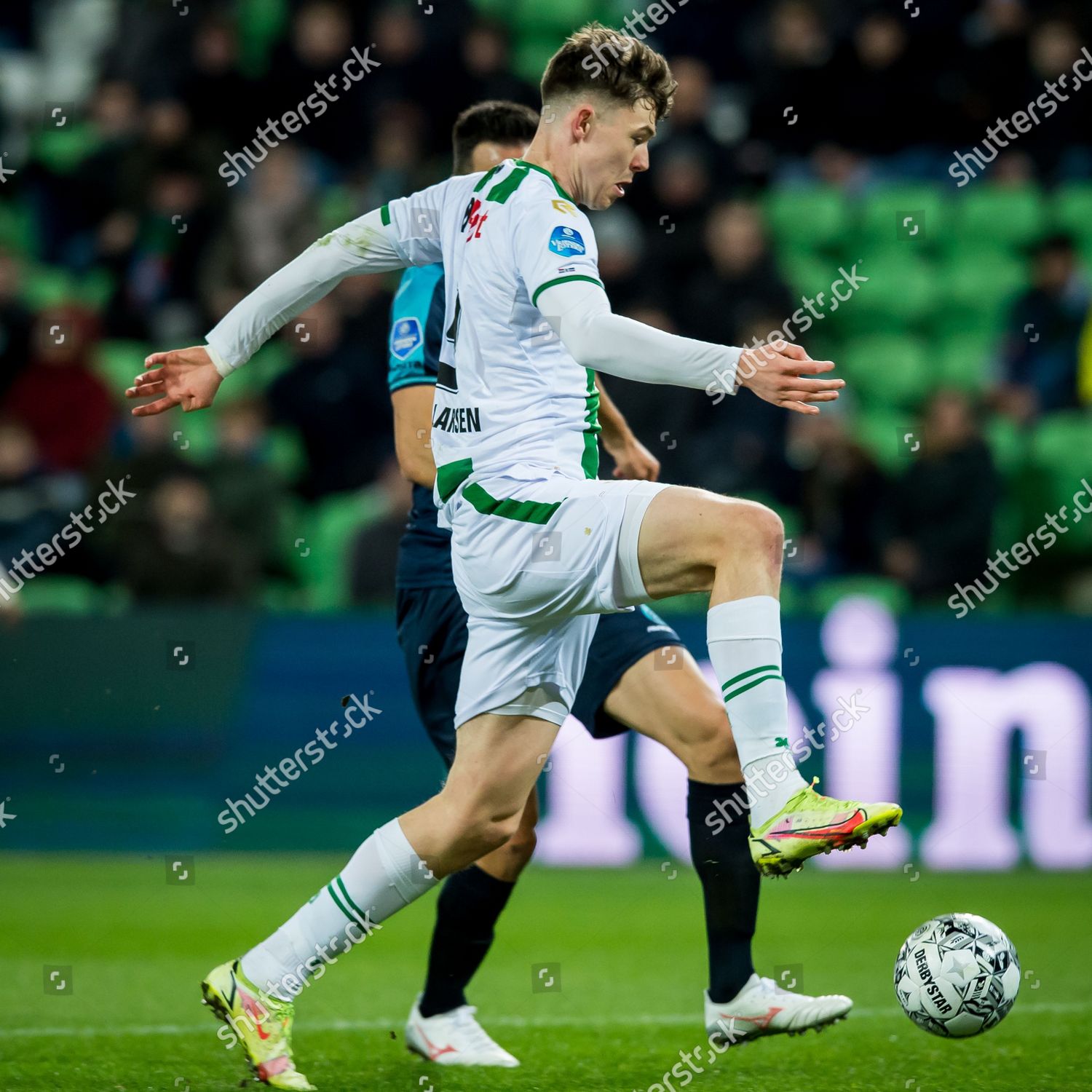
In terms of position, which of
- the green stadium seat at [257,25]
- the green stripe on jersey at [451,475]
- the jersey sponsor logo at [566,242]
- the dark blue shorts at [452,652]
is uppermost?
the green stadium seat at [257,25]

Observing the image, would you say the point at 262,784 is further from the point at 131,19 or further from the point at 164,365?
the point at 131,19

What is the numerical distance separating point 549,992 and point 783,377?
3069mm

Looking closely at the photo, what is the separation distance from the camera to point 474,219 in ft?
13.3

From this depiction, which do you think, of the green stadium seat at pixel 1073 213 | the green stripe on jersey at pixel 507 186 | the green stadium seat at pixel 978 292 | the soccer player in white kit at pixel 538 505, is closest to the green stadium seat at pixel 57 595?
the soccer player in white kit at pixel 538 505

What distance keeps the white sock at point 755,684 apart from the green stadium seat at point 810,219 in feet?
29.8

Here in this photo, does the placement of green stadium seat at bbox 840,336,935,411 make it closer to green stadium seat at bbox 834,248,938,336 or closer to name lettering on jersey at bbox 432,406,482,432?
green stadium seat at bbox 834,248,938,336

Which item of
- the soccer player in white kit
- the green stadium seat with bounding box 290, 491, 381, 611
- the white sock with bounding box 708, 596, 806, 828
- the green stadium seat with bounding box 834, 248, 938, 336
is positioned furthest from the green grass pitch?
the green stadium seat with bounding box 834, 248, 938, 336

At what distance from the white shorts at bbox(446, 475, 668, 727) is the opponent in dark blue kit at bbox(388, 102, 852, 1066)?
16.7 inches

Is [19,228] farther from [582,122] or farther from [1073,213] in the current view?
[582,122]

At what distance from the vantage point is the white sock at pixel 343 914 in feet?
13.7

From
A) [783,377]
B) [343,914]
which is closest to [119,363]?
[343,914]

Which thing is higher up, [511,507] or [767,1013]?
[511,507]

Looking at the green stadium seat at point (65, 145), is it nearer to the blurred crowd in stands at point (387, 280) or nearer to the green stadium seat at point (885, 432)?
the blurred crowd in stands at point (387, 280)

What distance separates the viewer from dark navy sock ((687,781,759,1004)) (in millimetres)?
4441
